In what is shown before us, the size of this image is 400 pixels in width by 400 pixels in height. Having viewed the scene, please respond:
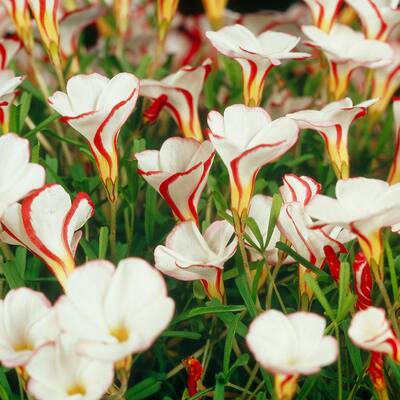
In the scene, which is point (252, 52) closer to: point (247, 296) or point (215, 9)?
point (247, 296)

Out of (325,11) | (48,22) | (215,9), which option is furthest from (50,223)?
(215,9)

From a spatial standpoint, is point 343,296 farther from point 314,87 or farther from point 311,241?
point 314,87

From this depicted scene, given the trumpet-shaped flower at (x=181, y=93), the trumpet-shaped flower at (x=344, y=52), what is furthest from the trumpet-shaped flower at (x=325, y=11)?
the trumpet-shaped flower at (x=181, y=93)

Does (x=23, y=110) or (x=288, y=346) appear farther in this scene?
(x=23, y=110)

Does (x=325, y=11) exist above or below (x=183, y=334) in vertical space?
above

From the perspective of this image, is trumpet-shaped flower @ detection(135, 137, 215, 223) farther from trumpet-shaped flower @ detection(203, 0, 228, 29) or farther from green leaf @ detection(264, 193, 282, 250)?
trumpet-shaped flower @ detection(203, 0, 228, 29)

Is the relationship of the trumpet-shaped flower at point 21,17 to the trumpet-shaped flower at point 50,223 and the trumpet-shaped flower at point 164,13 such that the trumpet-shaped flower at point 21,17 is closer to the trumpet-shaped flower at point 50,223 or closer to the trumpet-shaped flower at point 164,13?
the trumpet-shaped flower at point 164,13
